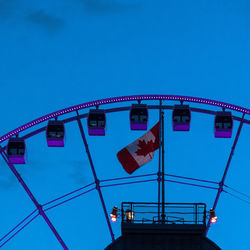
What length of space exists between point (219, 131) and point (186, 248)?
315 inches

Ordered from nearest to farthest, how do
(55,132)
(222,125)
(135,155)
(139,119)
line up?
(222,125), (139,119), (135,155), (55,132)

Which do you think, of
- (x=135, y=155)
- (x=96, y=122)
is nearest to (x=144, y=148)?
(x=135, y=155)

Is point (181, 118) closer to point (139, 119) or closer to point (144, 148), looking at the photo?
point (139, 119)

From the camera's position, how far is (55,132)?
31453 mm

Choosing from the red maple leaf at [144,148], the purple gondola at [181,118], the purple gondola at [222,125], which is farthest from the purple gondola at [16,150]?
the purple gondola at [222,125]

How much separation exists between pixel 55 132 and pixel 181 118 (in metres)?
6.27

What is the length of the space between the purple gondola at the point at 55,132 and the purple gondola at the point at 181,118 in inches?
219

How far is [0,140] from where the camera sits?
3116cm

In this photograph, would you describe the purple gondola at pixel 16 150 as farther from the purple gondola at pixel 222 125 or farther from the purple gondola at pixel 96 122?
the purple gondola at pixel 222 125

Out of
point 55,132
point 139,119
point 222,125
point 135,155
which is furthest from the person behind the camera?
point 55,132

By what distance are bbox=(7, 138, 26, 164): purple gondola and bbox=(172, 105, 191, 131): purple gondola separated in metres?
7.53

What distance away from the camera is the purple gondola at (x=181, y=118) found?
31.2 meters

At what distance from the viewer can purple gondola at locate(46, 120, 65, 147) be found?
31.4 metres

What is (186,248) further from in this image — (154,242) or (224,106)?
(224,106)
